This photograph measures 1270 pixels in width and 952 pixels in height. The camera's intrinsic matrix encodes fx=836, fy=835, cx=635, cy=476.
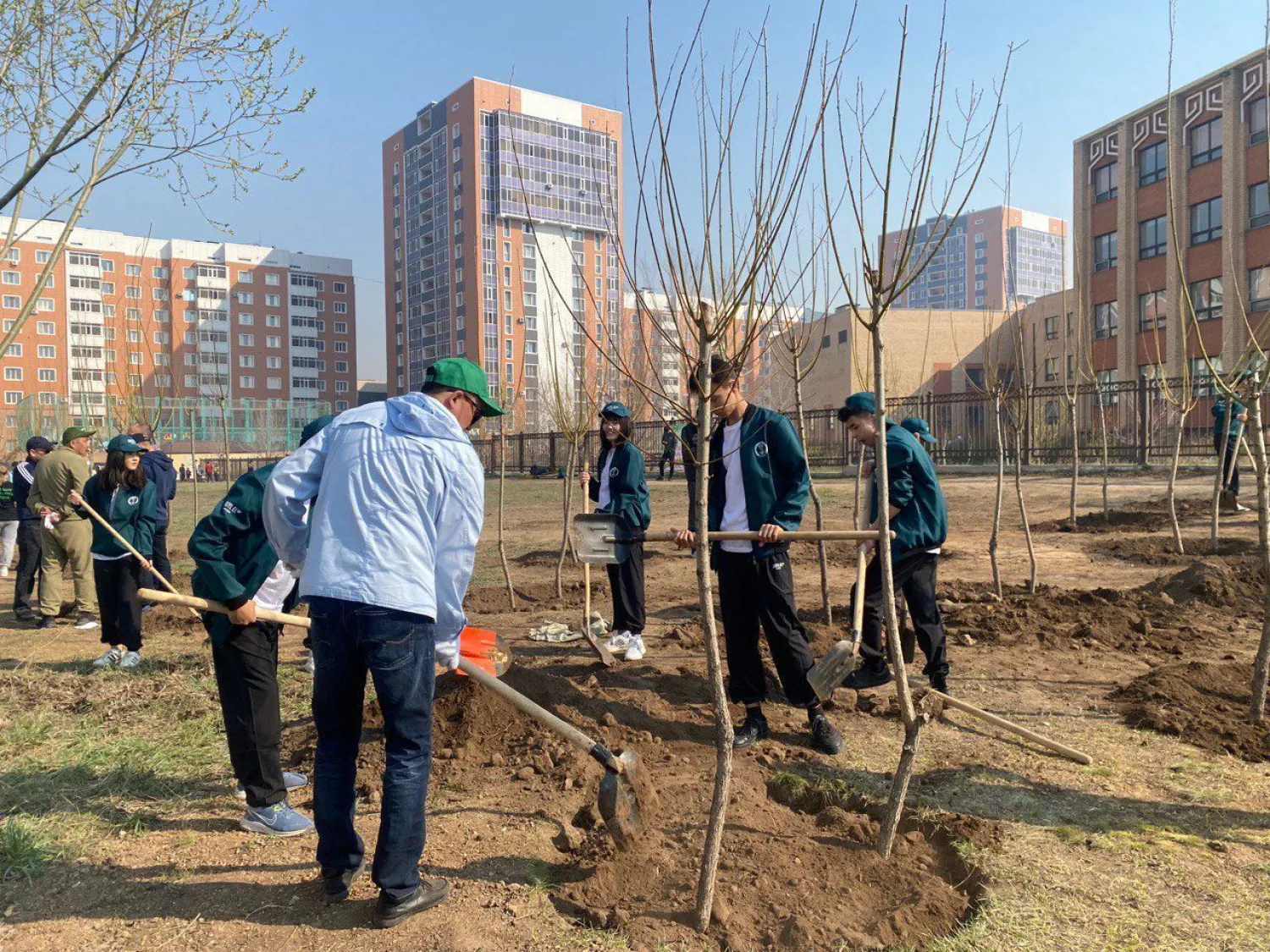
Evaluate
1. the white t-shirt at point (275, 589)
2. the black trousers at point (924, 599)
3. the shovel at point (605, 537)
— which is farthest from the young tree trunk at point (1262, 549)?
the white t-shirt at point (275, 589)

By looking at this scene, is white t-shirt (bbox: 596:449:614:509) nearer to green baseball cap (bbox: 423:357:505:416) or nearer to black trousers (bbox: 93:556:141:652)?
green baseball cap (bbox: 423:357:505:416)

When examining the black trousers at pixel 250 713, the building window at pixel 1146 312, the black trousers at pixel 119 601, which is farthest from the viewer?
the building window at pixel 1146 312

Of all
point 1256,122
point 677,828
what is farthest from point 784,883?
point 1256,122

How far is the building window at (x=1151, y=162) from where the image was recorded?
32312mm

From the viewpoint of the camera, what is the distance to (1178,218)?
31500 millimetres

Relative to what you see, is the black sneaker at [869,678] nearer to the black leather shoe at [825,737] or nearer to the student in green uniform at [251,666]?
the black leather shoe at [825,737]

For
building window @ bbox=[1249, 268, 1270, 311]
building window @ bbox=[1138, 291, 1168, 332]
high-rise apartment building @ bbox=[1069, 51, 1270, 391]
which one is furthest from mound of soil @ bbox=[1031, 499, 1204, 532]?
building window @ bbox=[1138, 291, 1168, 332]

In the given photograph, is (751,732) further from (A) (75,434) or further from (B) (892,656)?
(A) (75,434)

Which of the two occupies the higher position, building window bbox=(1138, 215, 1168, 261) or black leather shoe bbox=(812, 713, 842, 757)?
building window bbox=(1138, 215, 1168, 261)

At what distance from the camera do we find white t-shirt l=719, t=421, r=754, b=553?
4.16 meters

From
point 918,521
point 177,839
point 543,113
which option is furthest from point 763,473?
point 543,113

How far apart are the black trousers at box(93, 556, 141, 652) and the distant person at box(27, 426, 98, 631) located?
1485 mm

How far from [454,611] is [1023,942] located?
2.05 meters

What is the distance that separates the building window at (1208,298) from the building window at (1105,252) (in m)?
3.91
